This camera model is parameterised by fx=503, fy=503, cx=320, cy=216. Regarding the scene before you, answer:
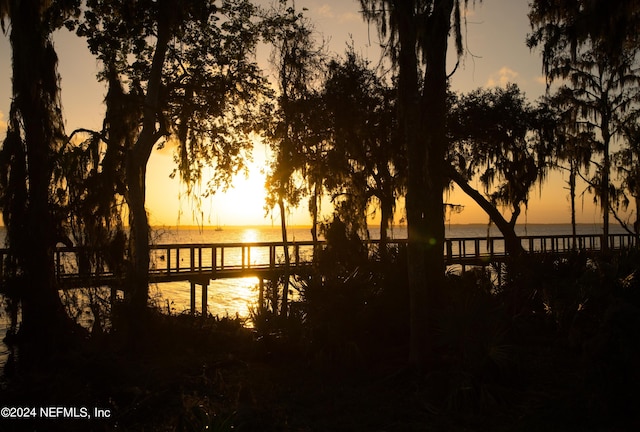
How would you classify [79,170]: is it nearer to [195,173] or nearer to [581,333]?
[195,173]

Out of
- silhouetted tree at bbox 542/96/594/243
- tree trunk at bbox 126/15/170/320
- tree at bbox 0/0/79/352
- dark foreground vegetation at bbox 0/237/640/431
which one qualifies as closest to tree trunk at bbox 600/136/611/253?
silhouetted tree at bbox 542/96/594/243

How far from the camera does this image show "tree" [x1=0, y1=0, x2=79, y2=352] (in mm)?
11578

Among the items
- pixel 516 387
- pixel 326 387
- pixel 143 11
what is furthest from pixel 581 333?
pixel 143 11

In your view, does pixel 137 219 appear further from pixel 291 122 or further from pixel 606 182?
pixel 606 182

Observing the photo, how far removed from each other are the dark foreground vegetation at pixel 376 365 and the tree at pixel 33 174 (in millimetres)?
1057

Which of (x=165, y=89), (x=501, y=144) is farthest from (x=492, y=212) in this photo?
(x=165, y=89)

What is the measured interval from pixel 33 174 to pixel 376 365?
9258 mm

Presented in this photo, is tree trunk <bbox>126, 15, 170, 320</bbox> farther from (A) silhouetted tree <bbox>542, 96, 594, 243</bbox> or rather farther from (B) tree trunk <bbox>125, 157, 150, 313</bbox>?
(A) silhouetted tree <bbox>542, 96, 594, 243</bbox>

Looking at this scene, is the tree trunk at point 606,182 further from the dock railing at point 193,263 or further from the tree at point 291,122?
the tree at point 291,122

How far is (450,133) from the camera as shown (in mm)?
21375

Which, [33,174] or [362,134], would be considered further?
[362,134]

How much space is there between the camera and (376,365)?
343 inches

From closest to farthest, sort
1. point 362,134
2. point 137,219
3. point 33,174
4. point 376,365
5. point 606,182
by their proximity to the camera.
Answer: point 376,365 → point 33,174 → point 137,219 → point 362,134 → point 606,182

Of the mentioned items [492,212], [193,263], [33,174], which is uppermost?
[33,174]
